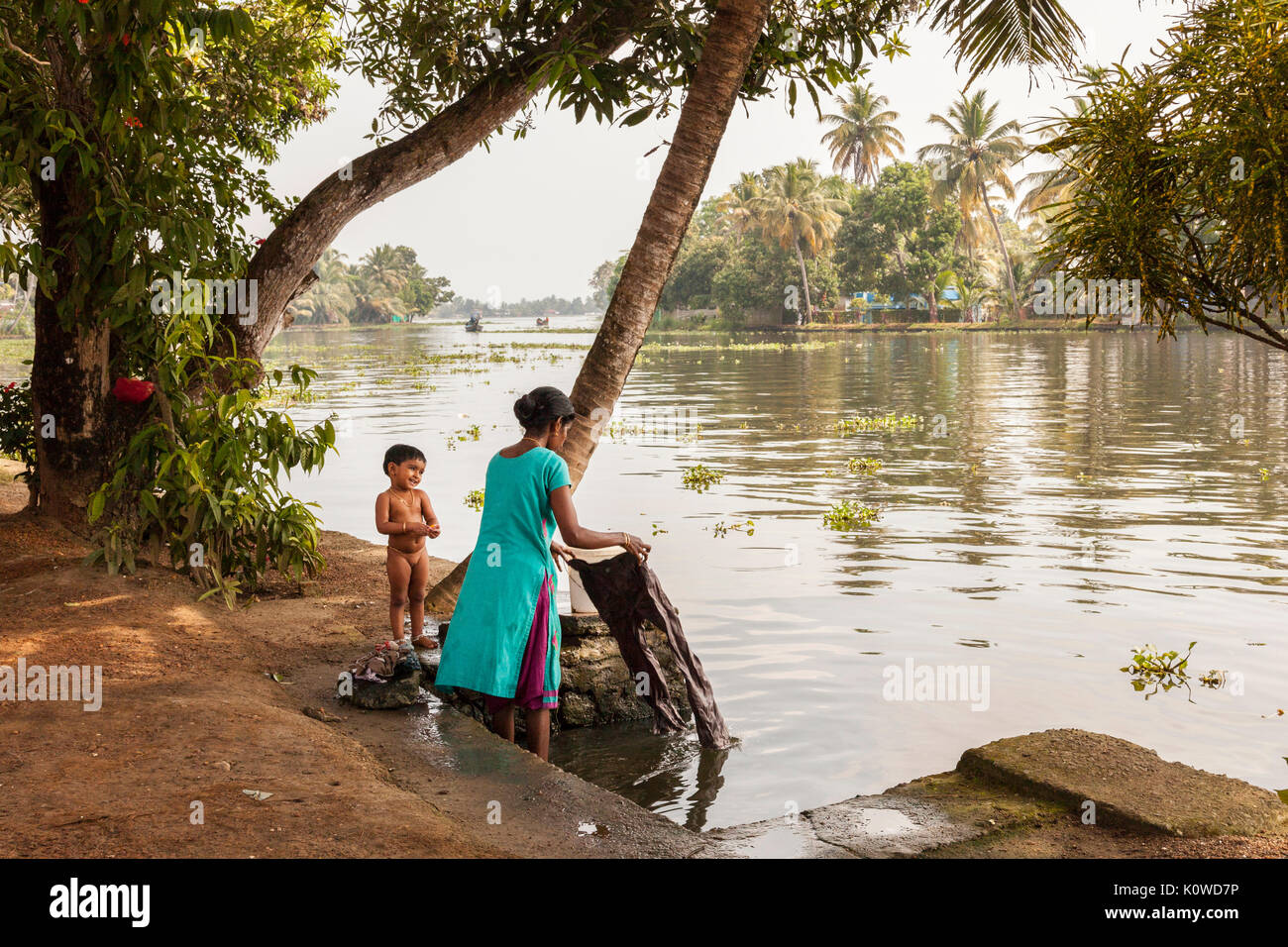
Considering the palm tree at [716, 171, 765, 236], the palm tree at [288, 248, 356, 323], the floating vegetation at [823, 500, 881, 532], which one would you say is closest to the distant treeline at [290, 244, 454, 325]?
the palm tree at [288, 248, 356, 323]

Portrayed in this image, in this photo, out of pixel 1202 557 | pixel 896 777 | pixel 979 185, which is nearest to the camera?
pixel 896 777

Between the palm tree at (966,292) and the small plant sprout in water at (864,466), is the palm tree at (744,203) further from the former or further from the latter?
the small plant sprout in water at (864,466)

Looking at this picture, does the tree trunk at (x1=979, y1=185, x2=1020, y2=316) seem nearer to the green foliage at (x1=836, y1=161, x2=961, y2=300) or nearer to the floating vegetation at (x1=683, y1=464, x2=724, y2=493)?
the green foliage at (x1=836, y1=161, x2=961, y2=300)

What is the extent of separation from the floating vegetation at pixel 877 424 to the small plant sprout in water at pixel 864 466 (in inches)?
129

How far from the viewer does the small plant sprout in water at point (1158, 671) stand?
6.98 m

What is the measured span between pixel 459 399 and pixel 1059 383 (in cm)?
1578

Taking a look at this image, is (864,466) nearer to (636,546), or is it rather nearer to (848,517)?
(848,517)

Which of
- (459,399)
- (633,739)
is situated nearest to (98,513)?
(633,739)

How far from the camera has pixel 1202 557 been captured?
10.1 metres

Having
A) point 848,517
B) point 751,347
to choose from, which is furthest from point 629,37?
point 751,347

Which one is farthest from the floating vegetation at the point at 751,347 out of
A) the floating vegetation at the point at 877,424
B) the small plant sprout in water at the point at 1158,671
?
the small plant sprout in water at the point at 1158,671

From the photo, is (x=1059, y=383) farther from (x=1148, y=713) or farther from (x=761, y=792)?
(x=761, y=792)

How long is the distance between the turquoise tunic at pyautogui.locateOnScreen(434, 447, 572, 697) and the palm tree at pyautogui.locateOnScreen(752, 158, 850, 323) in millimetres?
60112

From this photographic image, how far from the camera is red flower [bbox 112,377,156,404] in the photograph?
7.29 m
